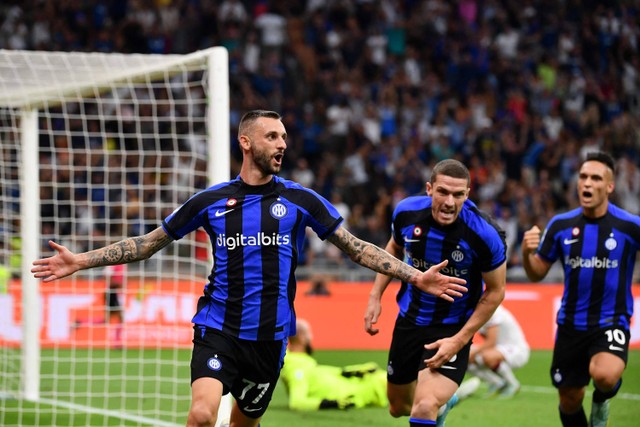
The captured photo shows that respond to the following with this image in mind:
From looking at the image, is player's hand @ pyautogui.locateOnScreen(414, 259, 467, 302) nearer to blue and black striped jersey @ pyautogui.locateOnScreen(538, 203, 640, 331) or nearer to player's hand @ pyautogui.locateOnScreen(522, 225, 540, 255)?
player's hand @ pyautogui.locateOnScreen(522, 225, 540, 255)

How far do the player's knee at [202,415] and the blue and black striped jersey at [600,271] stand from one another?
10.9ft

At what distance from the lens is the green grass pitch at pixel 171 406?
31.0 feet

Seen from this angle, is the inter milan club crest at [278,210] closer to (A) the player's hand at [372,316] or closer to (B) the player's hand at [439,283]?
(B) the player's hand at [439,283]

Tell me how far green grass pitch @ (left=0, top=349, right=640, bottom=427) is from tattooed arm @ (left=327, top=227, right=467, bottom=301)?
3.80 m

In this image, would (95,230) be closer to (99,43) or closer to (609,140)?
(99,43)

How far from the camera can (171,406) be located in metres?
10.2

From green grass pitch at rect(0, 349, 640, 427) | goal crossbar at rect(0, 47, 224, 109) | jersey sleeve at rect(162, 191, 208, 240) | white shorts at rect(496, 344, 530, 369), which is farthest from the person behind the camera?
white shorts at rect(496, 344, 530, 369)

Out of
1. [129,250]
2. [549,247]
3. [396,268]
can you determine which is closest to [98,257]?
[129,250]

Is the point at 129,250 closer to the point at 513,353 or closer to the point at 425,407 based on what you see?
the point at 425,407

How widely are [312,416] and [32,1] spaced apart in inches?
559

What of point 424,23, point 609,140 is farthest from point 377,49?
point 609,140

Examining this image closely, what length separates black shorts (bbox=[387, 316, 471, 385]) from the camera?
6715 millimetres

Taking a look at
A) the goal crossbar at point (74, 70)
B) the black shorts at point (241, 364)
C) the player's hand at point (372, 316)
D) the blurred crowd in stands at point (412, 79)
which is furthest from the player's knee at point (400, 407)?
the blurred crowd in stands at point (412, 79)

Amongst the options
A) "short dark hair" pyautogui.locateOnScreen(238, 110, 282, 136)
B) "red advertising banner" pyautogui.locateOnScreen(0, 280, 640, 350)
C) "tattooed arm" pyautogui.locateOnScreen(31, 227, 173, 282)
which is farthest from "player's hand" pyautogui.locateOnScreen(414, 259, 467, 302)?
"red advertising banner" pyautogui.locateOnScreen(0, 280, 640, 350)
